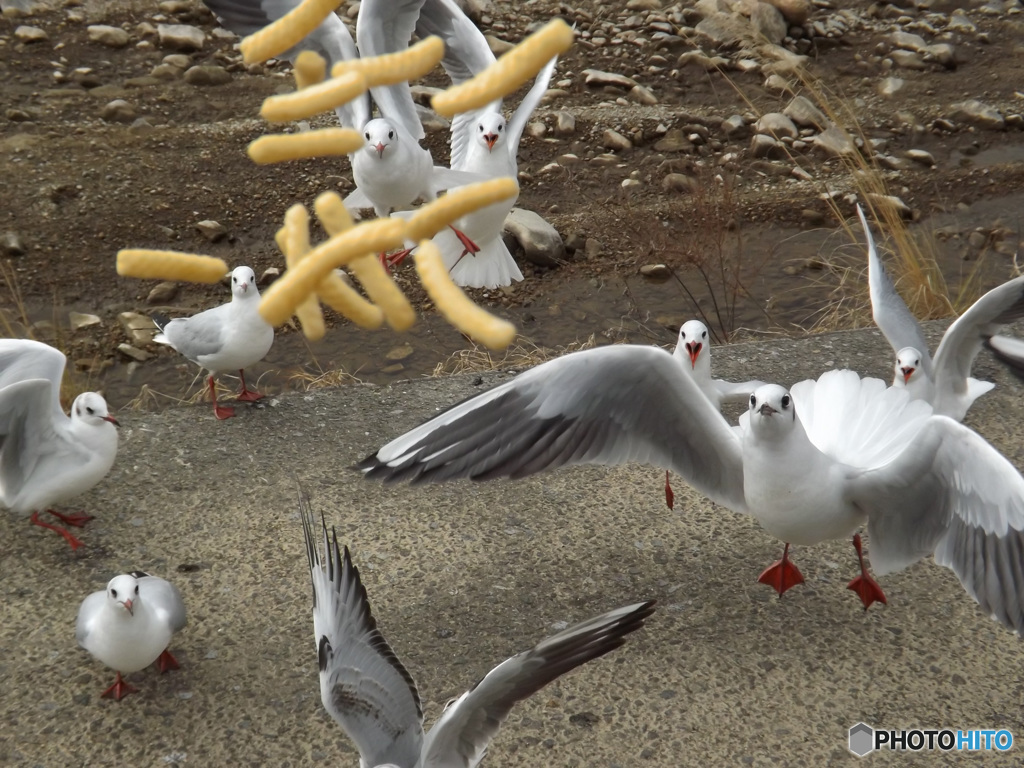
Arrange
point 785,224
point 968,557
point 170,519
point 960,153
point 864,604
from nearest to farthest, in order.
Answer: point 968,557 < point 864,604 < point 170,519 < point 785,224 < point 960,153

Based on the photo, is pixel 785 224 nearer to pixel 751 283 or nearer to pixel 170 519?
pixel 751 283

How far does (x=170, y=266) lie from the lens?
1598 mm

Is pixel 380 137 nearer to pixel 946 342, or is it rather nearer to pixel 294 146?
pixel 946 342

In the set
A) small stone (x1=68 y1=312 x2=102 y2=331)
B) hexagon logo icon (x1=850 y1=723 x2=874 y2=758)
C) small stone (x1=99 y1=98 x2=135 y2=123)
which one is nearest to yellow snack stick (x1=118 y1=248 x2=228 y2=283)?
hexagon logo icon (x1=850 y1=723 x2=874 y2=758)

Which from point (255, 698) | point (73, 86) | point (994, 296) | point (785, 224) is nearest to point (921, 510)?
point (994, 296)

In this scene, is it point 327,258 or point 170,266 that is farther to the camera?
point 170,266

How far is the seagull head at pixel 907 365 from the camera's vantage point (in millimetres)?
2969

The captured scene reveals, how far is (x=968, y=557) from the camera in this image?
7.38ft

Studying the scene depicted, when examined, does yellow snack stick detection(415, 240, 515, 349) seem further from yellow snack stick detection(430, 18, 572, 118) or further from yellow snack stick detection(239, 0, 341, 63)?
yellow snack stick detection(239, 0, 341, 63)

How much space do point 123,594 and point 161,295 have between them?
3.17 meters

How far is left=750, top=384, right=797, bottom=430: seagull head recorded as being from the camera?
2.27m

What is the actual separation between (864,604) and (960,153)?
181 inches

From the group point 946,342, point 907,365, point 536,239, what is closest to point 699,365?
point 907,365

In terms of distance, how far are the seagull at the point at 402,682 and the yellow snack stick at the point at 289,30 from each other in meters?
0.97
